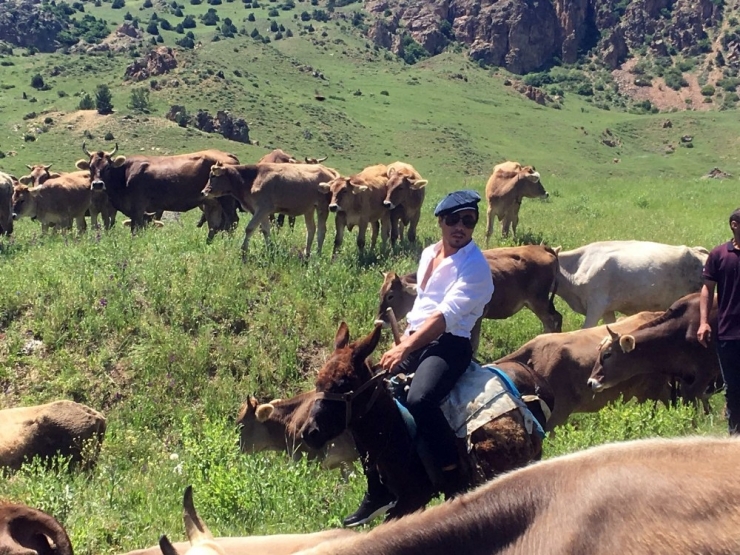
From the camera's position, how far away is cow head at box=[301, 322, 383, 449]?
5.31 m

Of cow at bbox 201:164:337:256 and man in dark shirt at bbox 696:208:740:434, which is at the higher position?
man in dark shirt at bbox 696:208:740:434

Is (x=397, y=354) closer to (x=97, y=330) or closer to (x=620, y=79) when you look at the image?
(x=97, y=330)

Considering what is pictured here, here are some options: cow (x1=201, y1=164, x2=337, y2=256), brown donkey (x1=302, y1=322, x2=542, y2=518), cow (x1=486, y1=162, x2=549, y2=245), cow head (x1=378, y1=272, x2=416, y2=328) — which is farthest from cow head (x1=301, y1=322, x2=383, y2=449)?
cow (x1=486, y1=162, x2=549, y2=245)

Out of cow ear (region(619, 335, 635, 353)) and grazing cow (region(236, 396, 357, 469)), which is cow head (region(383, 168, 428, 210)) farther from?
cow ear (region(619, 335, 635, 353))

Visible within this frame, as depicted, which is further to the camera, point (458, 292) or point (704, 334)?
point (704, 334)

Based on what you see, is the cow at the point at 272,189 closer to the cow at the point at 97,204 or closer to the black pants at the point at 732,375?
the cow at the point at 97,204

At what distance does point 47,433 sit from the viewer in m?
8.17

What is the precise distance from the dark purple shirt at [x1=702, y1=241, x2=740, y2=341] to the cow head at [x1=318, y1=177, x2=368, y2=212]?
8.34 m

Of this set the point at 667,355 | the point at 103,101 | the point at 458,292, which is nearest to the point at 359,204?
the point at 667,355

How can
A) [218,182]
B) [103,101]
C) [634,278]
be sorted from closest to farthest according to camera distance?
[634,278]
[218,182]
[103,101]

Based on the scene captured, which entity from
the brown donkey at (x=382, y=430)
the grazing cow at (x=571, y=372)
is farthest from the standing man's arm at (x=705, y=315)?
the brown donkey at (x=382, y=430)

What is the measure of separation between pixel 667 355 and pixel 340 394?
5290 millimetres

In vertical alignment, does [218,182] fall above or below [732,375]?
below

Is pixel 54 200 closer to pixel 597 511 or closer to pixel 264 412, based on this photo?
pixel 264 412
